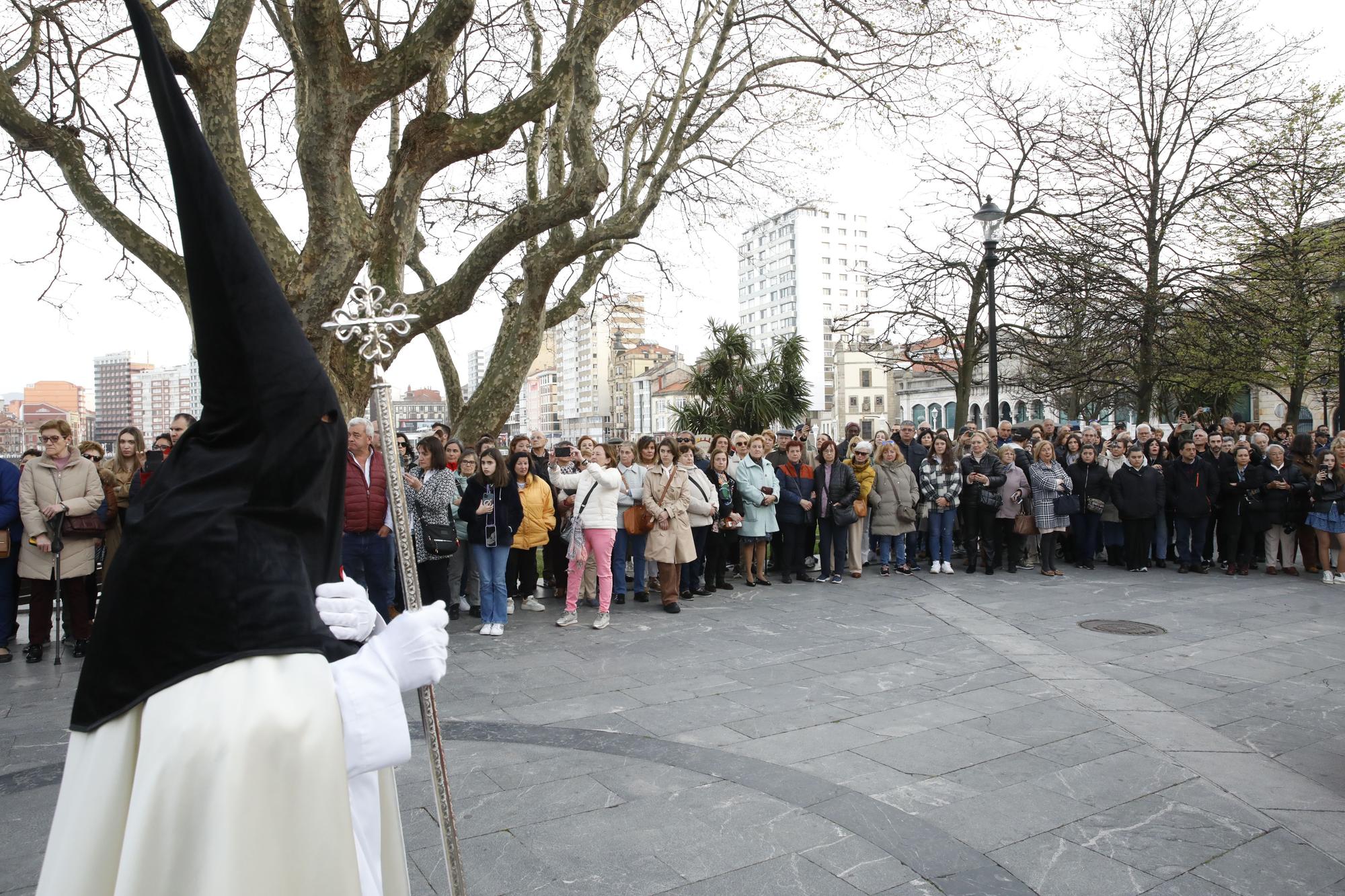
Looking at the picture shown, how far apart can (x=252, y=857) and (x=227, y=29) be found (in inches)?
378

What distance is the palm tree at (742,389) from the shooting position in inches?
937

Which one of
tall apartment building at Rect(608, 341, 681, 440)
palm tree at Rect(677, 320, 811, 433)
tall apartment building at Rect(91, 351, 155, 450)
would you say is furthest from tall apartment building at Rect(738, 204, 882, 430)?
palm tree at Rect(677, 320, 811, 433)

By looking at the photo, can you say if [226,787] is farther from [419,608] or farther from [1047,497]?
[1047,497]

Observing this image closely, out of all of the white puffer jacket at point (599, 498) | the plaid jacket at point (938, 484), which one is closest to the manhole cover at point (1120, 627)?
the plaid jacket at point (938, 484)

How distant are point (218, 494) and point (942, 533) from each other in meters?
11.7

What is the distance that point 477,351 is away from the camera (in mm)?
147125

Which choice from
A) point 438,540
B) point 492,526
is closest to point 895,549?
point 492,526

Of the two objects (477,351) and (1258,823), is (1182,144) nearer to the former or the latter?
(1258,823)

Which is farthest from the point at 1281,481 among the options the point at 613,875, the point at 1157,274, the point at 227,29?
the point at 227,29

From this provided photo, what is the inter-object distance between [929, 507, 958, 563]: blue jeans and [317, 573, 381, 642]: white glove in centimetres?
1111

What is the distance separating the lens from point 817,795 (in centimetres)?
455

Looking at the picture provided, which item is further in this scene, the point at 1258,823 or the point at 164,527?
the point at 1258,823

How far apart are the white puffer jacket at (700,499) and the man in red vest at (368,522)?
3700 mm

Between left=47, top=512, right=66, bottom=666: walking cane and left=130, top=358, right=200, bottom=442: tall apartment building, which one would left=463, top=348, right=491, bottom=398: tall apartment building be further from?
left=47, top=512, right=66, bottom=666: walking cane
